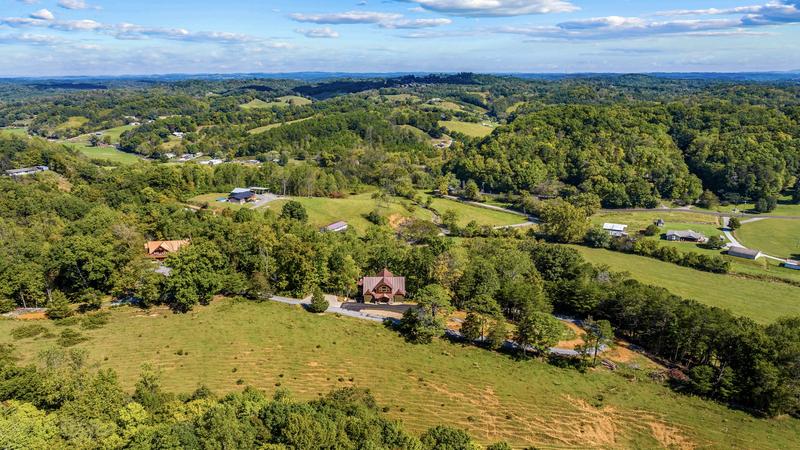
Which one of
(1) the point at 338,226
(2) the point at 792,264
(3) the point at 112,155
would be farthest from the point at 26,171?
(2) the point at 792,264

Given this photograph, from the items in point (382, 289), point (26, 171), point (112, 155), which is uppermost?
point (26, 171)

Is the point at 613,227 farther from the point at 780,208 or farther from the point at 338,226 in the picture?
the point at 338,226

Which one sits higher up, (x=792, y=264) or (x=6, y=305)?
(x=6, y=305)

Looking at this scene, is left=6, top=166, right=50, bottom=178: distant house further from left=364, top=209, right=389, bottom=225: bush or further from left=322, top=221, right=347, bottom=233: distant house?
left=364, top=209, right=389, bottom=225: bush

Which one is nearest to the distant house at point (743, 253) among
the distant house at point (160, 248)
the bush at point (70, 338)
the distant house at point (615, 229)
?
the distant house at point (615, 229)

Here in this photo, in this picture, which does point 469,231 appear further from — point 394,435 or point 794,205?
point 794,205

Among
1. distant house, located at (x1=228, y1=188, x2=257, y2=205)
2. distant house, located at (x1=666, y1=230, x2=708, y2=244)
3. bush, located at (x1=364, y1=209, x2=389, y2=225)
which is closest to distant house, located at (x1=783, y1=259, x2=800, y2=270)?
distant house, located at (x1=666, y1=230, x2=708, y2=244)
